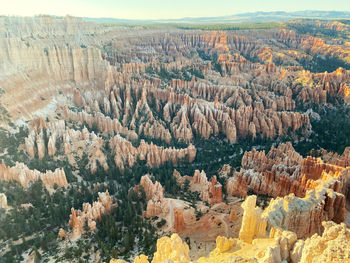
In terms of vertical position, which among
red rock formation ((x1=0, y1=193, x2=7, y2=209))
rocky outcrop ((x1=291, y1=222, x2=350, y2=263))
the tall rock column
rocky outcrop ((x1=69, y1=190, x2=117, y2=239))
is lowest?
rocky outcrop ((x1=69, y1=190, x2=117, y2=239))

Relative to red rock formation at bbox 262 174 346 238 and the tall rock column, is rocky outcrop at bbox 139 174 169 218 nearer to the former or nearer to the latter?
the tall rock column

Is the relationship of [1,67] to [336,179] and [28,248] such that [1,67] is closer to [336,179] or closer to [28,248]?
[28,248]

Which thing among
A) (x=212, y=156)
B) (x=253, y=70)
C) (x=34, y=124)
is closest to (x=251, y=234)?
(x=212, y=156)

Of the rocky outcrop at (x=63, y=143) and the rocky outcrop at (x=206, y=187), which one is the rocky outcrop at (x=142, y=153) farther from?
the rocky outcrop at (x=206, y=187)

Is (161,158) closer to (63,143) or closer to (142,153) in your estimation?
(142,153)

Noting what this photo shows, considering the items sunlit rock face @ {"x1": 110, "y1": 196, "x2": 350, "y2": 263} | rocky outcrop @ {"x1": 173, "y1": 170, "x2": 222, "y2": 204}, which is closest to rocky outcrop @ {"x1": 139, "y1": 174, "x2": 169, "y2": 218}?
rocky outcrop @ {"x1": 173, "y1": 170, "x2": 222, "y2": 204}

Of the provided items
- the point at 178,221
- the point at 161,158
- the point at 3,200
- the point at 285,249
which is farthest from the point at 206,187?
the point at 3,200
